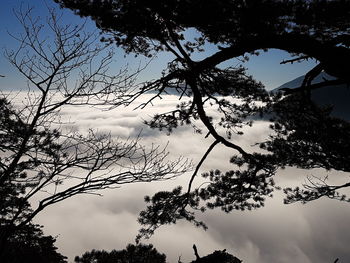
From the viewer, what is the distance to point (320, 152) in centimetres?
682

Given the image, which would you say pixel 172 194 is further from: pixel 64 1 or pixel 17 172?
pixel 64 1

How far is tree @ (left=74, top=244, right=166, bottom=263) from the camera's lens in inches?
182

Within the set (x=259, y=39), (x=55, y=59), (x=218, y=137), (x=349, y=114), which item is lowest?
(x=218, y=137)

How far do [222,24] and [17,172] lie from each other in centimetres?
546

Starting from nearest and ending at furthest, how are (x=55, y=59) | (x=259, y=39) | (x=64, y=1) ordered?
(x=259, y=39) < (x=55, y=59) < (x=64, y=1)

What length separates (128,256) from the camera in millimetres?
5055

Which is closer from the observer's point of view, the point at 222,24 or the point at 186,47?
the point at 222,24

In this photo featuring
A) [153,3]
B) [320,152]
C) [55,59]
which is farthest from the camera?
[320,152]

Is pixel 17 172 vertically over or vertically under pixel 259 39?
under

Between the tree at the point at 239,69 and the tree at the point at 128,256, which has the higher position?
the tree at the point at 239,69

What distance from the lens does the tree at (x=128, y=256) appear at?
4617 millimetres

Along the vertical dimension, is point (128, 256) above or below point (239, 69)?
below

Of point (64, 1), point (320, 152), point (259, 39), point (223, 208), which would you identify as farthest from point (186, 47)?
point (320, 152)

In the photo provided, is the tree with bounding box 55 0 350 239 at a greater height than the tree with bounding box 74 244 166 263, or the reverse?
the tree with bounding box 55 0 350 239
